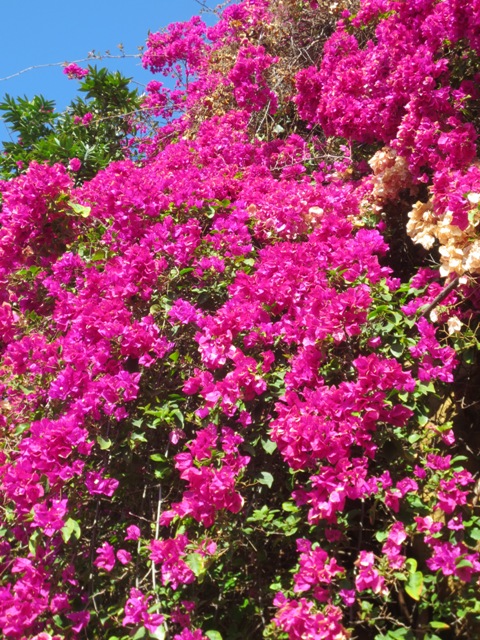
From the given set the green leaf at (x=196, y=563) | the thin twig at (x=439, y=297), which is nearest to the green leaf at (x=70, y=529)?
the green leaf at (x=196, y=563)

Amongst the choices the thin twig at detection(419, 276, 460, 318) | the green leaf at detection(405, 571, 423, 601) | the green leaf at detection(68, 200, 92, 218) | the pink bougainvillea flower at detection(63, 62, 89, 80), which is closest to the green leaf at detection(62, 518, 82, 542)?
the green leaf at detection(405, 571, 423, 601)

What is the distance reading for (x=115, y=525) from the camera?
7.55 ft

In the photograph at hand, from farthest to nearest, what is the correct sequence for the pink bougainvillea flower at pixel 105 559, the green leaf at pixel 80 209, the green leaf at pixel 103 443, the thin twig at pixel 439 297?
the green leaf at pixel 80 209 < the thin twig at pixel 439 297 < the green leaf at pixel 103 443 < the pink bougainvillea flower at pixel 105 559

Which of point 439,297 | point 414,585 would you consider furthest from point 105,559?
point 439,297

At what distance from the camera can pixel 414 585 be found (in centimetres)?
169

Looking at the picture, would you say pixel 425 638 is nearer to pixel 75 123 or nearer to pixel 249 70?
pixel 249 70

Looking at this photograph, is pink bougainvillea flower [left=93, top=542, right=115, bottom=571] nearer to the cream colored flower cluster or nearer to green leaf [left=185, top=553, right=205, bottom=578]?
green leaf [left=185, top=553, right=205, bottom=578]

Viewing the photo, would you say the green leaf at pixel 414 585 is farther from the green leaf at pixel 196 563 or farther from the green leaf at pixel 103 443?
the green leaf at pixel 103 443

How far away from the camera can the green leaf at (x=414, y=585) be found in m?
1.66

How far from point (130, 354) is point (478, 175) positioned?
1.49m

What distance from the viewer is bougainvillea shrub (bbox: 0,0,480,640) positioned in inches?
71.5

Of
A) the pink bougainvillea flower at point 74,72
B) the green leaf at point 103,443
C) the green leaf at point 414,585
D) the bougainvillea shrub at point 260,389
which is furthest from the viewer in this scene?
the pink bougainvillea flower at point 74,72


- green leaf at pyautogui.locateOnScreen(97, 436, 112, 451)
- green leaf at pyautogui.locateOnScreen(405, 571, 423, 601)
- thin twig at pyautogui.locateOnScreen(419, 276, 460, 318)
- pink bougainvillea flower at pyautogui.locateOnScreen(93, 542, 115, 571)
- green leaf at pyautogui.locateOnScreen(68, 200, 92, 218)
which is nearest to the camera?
green leaf at pyautogui.locateOnScreen(405, 571, 423, 601)

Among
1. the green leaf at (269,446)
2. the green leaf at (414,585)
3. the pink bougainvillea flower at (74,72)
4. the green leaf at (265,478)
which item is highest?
the pink bougainvillea flower at (74,72)
